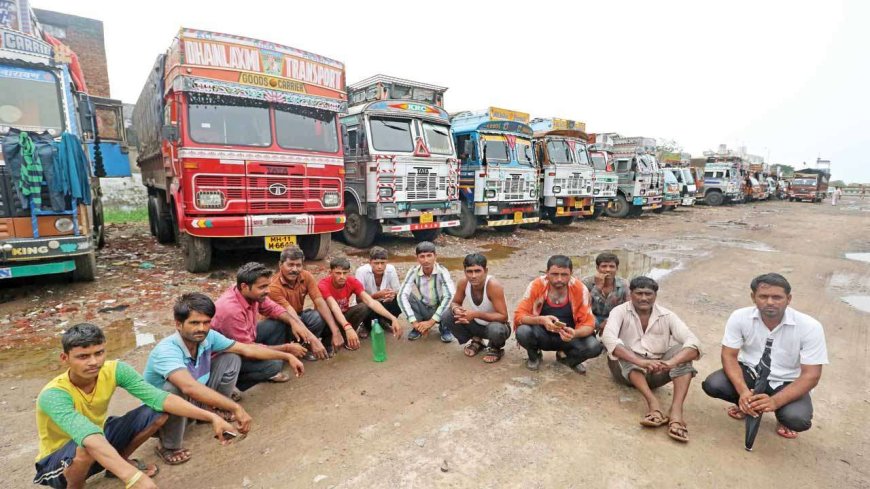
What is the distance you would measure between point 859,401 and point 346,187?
8.05m

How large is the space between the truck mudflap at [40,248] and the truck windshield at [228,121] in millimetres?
1855

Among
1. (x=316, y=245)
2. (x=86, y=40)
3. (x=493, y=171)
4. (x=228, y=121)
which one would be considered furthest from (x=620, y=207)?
(x=86, y=40)

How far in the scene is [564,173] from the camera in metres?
13.0

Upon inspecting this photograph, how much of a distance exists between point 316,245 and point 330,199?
0.93 meters

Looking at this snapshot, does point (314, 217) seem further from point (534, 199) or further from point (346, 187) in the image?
point (534, 199)

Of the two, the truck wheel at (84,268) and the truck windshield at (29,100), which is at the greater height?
the truck windshield at (29,100)

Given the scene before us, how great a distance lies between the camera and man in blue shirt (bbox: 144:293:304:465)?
7.72 feet

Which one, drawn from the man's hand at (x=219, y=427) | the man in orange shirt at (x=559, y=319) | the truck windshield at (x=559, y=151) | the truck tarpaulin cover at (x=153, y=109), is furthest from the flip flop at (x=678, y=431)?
the truck windshield at (x=559, y=151)

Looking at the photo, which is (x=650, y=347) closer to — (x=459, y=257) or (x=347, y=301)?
(x=347, y=301)

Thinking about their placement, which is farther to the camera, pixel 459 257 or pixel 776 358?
pixel 459 257

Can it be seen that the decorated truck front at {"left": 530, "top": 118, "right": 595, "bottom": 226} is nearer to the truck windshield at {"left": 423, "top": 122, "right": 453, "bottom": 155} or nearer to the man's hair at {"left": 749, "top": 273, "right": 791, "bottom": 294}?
the truck windshield at {"left": 423, "top": 122, "right": 453, "bottom": 155}

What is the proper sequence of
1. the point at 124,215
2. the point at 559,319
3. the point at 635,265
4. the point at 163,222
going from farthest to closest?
the point at 124,215 < the point at 163,222 < the point at 635,265 < the point at 559,319

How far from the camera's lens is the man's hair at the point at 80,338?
195 cm

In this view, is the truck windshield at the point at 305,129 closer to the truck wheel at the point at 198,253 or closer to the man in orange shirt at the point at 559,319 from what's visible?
the truck wheel at the point at 198,253
